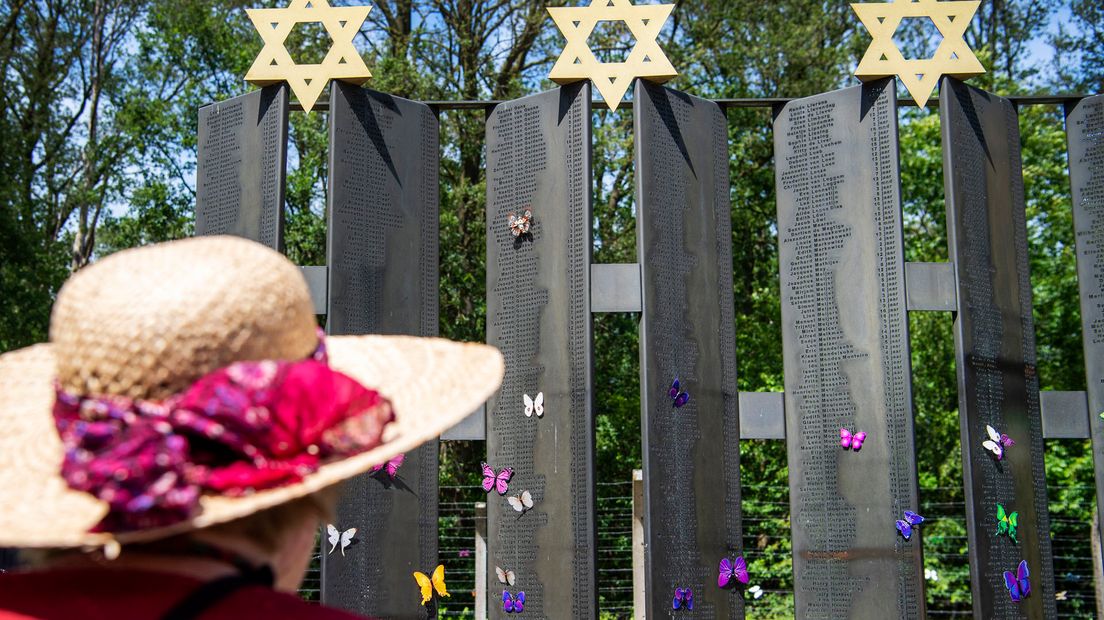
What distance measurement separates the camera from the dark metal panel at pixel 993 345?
5.96m

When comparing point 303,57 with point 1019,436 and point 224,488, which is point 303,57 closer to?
point 1019,436

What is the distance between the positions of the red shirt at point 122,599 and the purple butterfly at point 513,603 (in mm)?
5044

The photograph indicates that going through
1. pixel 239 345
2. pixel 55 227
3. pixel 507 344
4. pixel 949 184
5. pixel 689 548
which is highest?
pixel 55 227

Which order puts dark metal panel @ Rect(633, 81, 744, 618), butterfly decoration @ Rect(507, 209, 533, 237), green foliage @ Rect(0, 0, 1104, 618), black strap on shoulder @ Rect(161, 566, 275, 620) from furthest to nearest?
1. green foliage @ Rect(0, 0, 1104, 618)
2. butterfly decoration @ Rect(507, 209, 533, 237)
3. dark metal panel @ Rect(633, 81, 744, 618)
4. black strap on shoulder @ Rect(161, 566, 275, 620)

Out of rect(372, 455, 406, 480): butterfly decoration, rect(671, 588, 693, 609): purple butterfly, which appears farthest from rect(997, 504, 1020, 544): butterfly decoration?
rect(372, 455, 406, 480): butterfly decoration

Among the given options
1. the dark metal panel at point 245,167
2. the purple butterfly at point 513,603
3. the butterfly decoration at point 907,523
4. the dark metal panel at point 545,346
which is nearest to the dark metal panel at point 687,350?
the dark metal panel at point 545,346

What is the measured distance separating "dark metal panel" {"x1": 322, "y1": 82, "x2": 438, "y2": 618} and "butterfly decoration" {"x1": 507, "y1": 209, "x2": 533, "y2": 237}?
438mm

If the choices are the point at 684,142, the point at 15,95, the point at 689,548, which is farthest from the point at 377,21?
the point at 689,548

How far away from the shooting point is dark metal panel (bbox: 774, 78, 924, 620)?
591cm

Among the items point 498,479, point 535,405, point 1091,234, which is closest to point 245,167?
point 535,405

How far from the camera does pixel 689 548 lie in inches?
233

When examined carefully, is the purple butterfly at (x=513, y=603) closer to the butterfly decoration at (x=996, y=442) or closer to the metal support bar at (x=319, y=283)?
the metal support bar at (x=319, y=283)

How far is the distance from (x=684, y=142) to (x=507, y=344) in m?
1.47

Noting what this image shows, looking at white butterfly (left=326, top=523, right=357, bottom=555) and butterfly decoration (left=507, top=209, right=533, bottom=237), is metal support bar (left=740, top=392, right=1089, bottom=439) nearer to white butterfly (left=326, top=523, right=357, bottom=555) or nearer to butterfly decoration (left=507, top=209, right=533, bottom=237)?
butterfly decoration (left=507, top=209, right=533, bottom=237)
